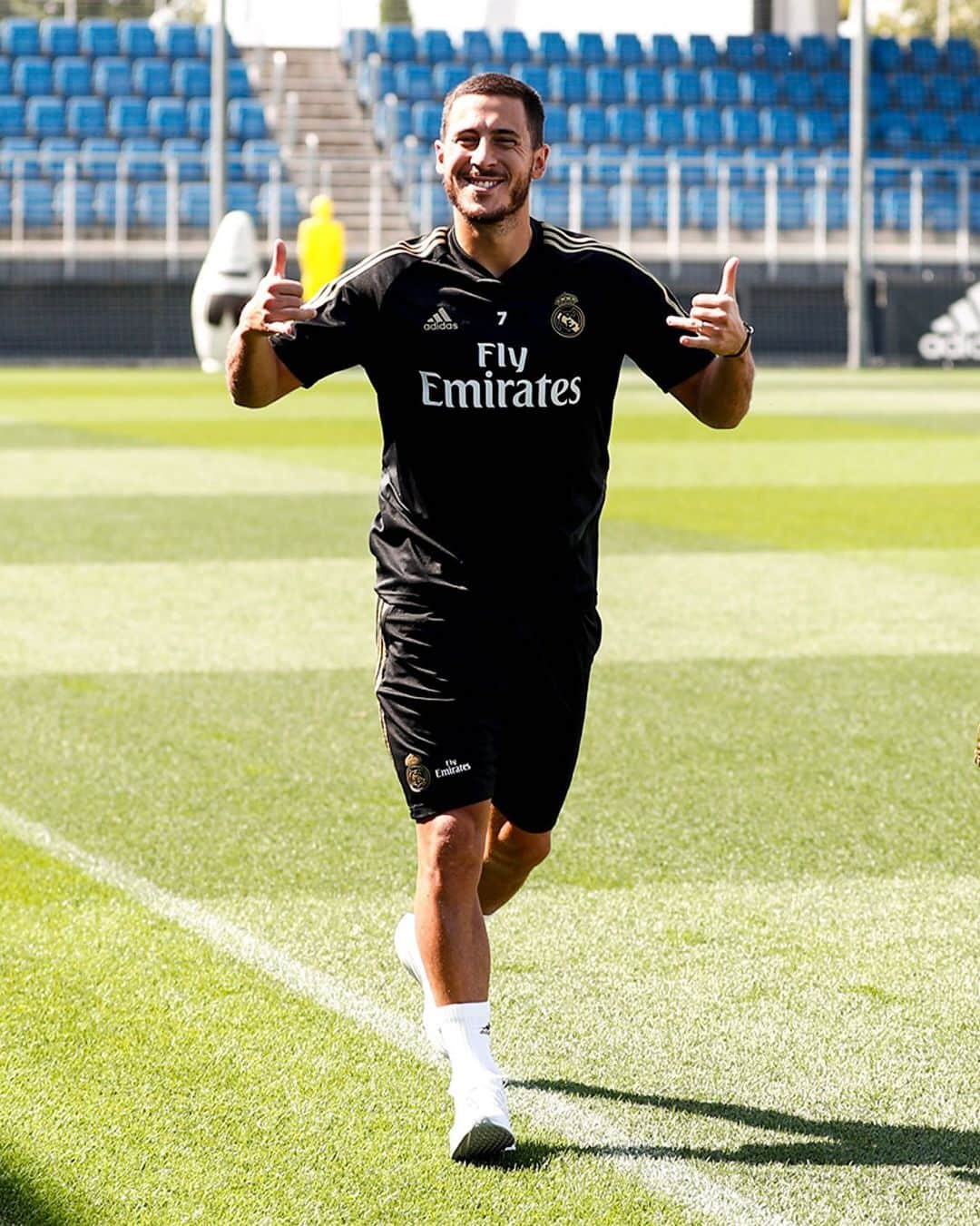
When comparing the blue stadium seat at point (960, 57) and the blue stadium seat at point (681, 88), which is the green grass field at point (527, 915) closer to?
the blue stadium seat at point (681, 88)

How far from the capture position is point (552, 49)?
41.8 meters

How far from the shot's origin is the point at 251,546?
42.6ft

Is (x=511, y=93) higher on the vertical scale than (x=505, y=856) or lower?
higher

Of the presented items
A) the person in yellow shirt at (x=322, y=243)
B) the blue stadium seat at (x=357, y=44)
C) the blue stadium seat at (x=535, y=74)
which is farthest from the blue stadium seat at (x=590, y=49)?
the person in yellow shirt at (x=322, y=243)

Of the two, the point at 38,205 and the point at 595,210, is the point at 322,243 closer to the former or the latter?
the point at 38,205

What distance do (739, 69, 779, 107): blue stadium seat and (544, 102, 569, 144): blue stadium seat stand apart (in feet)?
11.2

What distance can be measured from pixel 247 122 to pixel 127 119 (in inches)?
78.8

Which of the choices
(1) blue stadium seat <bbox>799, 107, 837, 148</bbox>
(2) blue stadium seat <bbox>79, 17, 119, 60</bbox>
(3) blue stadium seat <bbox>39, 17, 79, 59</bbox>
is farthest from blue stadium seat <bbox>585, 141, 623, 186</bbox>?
(3) blue stadium seat <bbox>39, 17, 79, 59</bbox>

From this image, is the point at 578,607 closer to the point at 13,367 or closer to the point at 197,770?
the point at 197,770

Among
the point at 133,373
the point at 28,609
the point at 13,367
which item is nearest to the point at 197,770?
the point at 28,609

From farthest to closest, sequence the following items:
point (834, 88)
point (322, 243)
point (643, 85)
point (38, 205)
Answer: point (834, 88)
point (643, 85)
point (38, 205)
point (322, 243)

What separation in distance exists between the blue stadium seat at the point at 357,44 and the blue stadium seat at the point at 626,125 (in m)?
4.57

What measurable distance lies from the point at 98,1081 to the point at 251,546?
895 cm

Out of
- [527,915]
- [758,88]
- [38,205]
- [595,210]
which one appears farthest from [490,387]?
[758,88]
